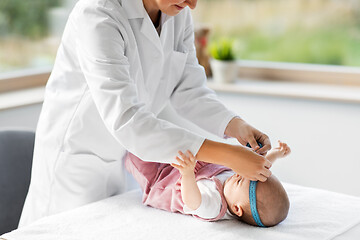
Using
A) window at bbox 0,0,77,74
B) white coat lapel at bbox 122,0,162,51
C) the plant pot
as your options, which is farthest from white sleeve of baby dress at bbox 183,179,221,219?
window at bbox 0,0,77,74

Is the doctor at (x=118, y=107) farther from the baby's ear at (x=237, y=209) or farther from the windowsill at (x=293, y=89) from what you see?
the windowsill at (x=293, y=89)

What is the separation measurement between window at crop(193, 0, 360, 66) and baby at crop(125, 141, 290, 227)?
1426 millimetres

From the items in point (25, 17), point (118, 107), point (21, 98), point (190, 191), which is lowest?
point (21, 98)

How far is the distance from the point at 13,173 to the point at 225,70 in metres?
1.32

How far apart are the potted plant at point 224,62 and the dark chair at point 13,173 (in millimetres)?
1215

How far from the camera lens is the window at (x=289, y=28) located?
2787 millimetres

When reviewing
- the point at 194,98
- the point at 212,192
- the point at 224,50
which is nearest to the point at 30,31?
the point at 224,50

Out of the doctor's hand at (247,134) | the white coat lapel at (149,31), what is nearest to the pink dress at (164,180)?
the doctor's hand at (247,134)

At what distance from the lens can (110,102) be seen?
1302 millimetres

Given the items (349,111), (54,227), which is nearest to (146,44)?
(54,227)

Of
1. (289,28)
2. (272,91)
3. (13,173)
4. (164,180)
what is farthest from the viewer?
(289,28)

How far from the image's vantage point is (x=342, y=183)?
8.21ft

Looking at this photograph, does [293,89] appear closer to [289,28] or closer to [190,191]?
[289,28]

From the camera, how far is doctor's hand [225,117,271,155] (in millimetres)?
1510
